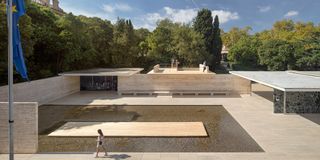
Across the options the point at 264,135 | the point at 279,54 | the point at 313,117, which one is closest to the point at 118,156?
the point at 264,135

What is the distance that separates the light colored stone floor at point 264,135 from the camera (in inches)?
448

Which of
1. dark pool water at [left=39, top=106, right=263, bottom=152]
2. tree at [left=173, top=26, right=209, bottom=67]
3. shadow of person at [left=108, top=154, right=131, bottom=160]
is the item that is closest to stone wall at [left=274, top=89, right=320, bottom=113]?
dark pool water at [left=39, top=106, right=263, bottom=152]

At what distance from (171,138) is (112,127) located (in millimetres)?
3704

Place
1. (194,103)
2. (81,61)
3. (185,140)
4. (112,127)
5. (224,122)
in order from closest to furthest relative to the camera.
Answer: (185,140) < (112,127) < (224,122) < (194,103) < (81,61)

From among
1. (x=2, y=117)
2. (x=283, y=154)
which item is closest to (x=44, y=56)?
(x=2, y=117)

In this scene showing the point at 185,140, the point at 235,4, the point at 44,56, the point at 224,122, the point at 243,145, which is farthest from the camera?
the point at 235,4

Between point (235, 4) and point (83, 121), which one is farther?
point (235, 4)

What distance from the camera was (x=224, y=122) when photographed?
685 inches

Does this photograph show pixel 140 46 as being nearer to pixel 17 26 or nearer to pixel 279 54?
pixel 279 54

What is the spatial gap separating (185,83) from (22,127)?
721 inches

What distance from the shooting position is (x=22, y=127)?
11.6 metres

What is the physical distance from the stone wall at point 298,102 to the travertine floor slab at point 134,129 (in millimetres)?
6150

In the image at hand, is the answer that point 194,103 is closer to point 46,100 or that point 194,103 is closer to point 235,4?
point 46,100

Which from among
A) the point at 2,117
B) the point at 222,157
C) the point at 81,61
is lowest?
the point at 222,157
